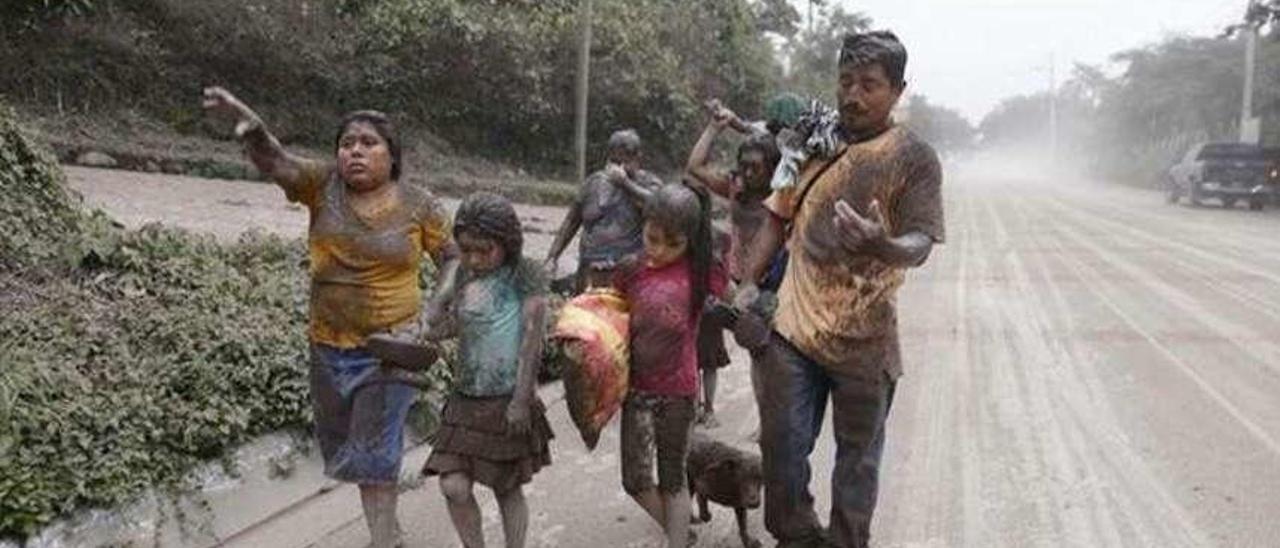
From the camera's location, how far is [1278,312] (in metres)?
10.5

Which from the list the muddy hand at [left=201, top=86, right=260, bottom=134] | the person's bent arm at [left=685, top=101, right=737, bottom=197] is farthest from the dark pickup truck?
the muddy hand at [left=201, top=86, right=260, bottom=134]

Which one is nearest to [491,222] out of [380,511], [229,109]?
[229,109]

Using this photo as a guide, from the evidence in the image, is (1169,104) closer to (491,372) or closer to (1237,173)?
(1237,173)

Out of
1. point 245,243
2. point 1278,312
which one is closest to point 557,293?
point 245,243

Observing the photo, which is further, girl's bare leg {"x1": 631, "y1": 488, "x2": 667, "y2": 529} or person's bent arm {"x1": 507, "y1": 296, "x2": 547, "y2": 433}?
girl's bare leg {"x1": 631, "y1": 488, "x2": 667, "y2": 529}

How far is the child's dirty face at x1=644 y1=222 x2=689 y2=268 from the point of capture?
13.6 ft

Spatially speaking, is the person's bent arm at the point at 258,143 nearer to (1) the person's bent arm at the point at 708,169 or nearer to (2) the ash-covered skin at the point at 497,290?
(2) the ash-covered skin at the point at 497,290

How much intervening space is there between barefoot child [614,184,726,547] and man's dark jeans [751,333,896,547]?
1.03 feet

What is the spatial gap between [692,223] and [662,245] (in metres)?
0.13

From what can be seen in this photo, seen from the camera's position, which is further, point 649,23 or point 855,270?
point 649,23

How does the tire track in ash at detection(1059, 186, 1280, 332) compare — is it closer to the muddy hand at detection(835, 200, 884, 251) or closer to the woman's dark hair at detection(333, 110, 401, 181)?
the muddy hand at detection(835, 200, 884, 251)

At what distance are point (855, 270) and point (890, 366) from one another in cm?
37

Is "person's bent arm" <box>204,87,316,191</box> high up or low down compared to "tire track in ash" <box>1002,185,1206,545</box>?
up

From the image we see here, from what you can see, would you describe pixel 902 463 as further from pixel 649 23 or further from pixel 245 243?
pixel 649 23
